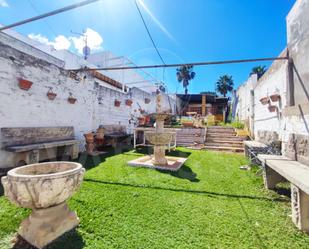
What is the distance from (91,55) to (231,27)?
1187 cm

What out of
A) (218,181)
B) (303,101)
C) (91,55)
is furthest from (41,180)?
(91,55)

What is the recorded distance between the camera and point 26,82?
441 cm

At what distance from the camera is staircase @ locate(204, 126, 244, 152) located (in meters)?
8.25

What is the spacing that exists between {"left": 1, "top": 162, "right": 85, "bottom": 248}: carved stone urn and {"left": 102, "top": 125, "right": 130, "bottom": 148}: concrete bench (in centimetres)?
540

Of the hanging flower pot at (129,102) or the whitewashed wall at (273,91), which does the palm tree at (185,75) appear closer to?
the hanging flower pot at (129,102)

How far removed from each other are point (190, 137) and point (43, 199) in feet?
28.3

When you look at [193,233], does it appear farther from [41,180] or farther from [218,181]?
[218,181]

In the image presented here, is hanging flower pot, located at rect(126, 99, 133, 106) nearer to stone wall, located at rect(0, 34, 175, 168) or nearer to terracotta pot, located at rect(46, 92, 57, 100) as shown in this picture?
stone wall, located at rect(0, 34, 175, 168)

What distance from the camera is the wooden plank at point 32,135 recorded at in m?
4.11

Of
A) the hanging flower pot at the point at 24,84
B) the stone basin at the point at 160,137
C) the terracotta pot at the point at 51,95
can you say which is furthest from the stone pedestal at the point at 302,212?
the terracotta pot at the point at 51,95

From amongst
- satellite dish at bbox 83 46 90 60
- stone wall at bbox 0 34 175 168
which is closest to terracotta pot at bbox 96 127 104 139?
stone wall at bbox 0 34 175 168

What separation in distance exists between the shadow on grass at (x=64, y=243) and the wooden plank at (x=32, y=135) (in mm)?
3025

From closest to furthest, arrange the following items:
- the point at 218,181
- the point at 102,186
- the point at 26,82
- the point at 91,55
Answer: the point at 102,186 < the point at 218,181 < the point at 26,82 < the point at 91,55

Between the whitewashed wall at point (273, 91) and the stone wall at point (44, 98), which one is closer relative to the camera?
the stone wall at point (44, 98)
